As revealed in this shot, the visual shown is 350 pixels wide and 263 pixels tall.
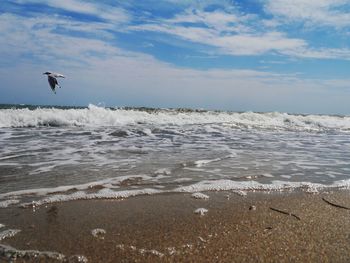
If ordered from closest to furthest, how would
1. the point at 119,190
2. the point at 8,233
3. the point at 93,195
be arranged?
the point at 8,233 < the point at 93,195 < the point at 119,190

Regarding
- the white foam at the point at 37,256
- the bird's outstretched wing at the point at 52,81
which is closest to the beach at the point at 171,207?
the white foam at the point at 37,256

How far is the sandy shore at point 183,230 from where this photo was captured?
9.18 feet

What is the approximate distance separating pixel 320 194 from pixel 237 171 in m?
1.46

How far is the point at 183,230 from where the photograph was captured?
327 cm

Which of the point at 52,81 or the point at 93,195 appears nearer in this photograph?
the point at 93,195

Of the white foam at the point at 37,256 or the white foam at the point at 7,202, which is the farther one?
the white foam at the point at 7,202

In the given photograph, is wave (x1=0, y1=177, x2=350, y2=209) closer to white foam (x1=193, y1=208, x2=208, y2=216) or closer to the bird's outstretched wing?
white foam (x1=193, y1=208, x2=208, y2=216)

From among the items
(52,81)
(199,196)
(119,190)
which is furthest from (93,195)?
(52,81)

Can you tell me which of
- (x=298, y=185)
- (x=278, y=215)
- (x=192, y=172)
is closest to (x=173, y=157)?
(x=192, y=172)

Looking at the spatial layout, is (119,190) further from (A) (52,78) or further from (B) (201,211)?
(A) (52,78)

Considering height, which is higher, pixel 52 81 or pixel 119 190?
pixel 52 81

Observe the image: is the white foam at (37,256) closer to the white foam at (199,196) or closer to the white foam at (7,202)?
the white foam at (7,202)

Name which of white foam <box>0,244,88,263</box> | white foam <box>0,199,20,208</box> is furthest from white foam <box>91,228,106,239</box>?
white foam <box>0,199,20,208</box>

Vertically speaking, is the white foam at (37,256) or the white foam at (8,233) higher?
the white foam at (8,233)
